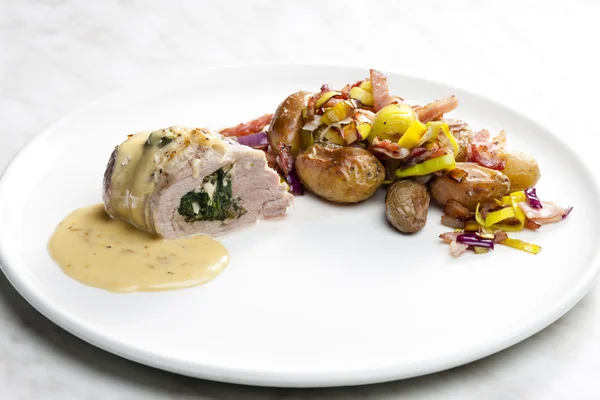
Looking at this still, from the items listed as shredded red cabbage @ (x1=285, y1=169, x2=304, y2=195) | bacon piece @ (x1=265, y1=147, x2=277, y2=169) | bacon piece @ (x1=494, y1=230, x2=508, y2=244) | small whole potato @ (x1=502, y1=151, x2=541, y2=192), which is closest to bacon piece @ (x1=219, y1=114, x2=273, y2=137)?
bacon piece @ (x1=265, y1=147, x2=277, y2=169)

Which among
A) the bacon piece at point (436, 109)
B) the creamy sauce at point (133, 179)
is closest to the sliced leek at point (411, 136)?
the bacon piece at point (436, 109)

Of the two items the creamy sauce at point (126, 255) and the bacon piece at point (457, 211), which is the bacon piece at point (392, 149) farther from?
the creamy sauce at point (126, 255)

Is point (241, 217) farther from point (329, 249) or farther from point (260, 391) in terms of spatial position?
point (260, 391)

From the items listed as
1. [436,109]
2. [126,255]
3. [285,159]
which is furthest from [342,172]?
[126,255]

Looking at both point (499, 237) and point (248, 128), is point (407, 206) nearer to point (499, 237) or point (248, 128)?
point (499, 237)

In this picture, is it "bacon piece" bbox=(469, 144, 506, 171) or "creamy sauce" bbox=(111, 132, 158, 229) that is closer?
"creamy sauce" bbox=(111, 132, 158, 229)

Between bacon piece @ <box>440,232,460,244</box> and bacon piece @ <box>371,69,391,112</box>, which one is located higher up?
bacon piece @ <box>371,69,391,112</box>

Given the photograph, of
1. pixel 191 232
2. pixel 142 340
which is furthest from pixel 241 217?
pixel 142 340

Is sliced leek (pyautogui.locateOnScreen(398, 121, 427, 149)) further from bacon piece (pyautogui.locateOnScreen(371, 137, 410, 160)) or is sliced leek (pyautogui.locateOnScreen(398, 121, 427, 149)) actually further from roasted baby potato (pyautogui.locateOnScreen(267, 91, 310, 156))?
roasted baby potato (pyautogui.locateOnScreen(267, 91, 310, 156))
